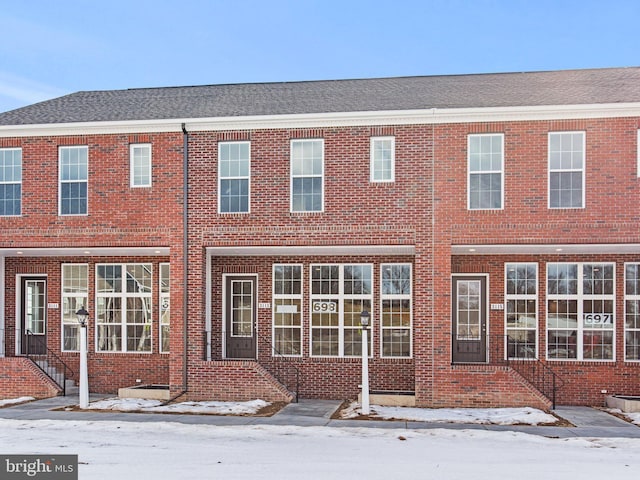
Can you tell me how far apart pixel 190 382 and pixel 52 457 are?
5525mm

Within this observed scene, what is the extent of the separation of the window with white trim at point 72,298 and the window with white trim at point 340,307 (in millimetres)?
6499

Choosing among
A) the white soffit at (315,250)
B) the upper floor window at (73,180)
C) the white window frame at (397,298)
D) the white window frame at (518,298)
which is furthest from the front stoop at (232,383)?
the white window frame at (518,298)

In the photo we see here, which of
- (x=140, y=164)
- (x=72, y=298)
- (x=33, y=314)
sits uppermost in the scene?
(x=140, y=164)

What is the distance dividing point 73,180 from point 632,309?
1447 centimetres

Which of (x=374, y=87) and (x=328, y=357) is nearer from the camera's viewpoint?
(x=328, y=357)

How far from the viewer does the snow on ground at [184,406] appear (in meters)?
13.2

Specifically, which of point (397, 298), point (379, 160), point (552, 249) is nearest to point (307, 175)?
point (379, 160)

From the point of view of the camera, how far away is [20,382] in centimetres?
1532

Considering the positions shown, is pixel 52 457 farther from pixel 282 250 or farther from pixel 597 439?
pixel 597 439

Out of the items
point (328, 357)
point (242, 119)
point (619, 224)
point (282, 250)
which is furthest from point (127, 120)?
point (619, 224)

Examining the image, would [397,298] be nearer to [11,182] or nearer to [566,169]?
[566,169]

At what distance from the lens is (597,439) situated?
1076cm

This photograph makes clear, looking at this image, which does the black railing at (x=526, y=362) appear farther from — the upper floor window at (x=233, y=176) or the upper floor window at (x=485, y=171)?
the upper floor window at (x=233, y=176)

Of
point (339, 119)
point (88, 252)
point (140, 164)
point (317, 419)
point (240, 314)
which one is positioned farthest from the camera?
point (240, 314)
